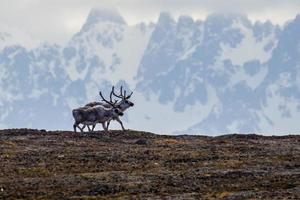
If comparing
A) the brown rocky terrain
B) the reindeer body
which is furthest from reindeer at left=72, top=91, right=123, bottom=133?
the brown rocky terrain

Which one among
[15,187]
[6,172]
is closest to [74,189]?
[15,187]

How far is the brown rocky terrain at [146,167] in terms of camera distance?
135ft

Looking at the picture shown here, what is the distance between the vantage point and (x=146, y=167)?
47.6 metres

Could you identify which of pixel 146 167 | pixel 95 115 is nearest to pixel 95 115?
pixel 95 115

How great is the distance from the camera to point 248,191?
1598 inches

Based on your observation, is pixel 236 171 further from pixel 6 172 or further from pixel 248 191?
pixel 6 172

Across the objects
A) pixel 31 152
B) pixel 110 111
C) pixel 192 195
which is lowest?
pixel 192 195

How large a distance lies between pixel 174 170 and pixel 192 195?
20.6ft

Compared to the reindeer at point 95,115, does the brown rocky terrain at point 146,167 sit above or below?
below

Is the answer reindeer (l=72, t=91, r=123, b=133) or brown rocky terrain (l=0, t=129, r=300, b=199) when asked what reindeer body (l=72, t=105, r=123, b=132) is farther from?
brown rocky terrain (l=0, t=129, r=300, b=199)

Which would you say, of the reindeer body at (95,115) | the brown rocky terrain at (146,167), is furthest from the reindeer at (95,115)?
the brown rocky terrain at (146,167)

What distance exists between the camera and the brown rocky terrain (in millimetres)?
41094

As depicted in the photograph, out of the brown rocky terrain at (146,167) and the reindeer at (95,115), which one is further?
the reindeer at (95,115)

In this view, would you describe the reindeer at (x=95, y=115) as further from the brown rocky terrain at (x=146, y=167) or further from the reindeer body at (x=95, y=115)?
the brown rocky terrain at (x=146, y=167)
